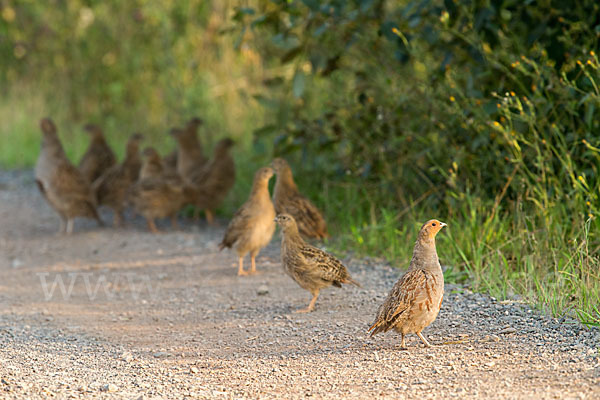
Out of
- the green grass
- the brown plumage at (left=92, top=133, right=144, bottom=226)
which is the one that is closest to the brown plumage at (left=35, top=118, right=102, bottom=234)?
the brown plumage at (left=92, top=133, right=144, bottom=226)

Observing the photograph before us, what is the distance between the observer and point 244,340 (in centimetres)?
500

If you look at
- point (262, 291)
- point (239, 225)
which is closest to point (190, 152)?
point (239, 225)

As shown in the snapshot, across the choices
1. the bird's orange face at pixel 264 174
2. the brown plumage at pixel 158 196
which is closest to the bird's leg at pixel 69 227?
the brown plumage at pixel 158 196

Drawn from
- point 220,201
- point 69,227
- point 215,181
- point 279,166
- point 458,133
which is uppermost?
point 458,133

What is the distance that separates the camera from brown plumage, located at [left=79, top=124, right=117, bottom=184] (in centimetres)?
979

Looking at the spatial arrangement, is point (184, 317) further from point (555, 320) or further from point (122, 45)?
point (122, 45)

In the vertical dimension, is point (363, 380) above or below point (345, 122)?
below

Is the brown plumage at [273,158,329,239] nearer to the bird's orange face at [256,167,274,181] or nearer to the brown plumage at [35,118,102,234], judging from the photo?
the bird's orange face at [256,167,274,181]

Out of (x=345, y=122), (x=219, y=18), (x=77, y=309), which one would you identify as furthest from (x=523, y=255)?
(x=219, y=18)

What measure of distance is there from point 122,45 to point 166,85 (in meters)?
1.68

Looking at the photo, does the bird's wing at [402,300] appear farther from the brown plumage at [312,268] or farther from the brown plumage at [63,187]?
the brown plumage at [63,187]

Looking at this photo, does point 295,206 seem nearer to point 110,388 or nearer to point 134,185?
point 134,185

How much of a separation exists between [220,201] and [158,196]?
2.48 ft

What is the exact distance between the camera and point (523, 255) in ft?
19.9
